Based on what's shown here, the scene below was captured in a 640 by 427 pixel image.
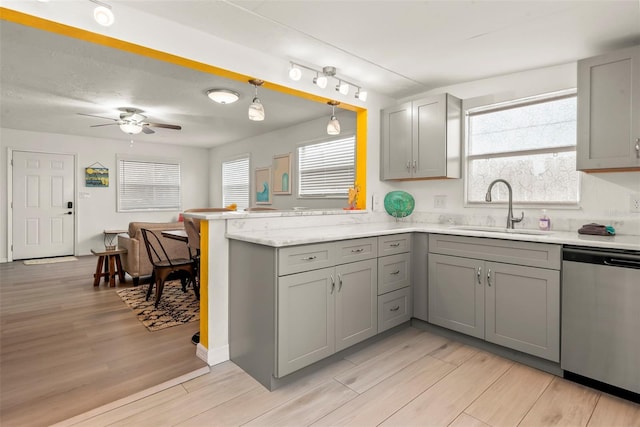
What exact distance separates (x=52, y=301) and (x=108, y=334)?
4.90 feet

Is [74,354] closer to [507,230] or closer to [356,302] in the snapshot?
[356,302]

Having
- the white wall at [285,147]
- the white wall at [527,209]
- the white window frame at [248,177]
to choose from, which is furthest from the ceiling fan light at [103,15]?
the white window frame at [248,177]

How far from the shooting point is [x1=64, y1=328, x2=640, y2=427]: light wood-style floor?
1.77 meters

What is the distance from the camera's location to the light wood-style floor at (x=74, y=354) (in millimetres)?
1948

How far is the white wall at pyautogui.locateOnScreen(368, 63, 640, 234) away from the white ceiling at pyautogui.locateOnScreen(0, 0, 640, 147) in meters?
0.12

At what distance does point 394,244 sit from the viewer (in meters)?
2.80

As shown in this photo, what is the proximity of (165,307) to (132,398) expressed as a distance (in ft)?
5.77

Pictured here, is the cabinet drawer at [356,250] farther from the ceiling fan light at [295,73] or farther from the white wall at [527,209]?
the ceiling fan light at [295,73]

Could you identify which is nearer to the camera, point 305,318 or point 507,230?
point 305,318

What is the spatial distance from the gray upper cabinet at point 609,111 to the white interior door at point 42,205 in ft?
26.8

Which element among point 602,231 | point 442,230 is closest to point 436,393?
point 442,230

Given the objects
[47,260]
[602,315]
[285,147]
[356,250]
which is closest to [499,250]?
[602,315]

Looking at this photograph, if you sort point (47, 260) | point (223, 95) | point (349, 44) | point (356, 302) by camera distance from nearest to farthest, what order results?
point (356, 302) → point (349, 44) → point (223, 95) → point (47, 260)

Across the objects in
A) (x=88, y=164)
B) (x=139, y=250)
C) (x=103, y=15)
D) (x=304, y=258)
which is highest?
(x=103, y=15)
